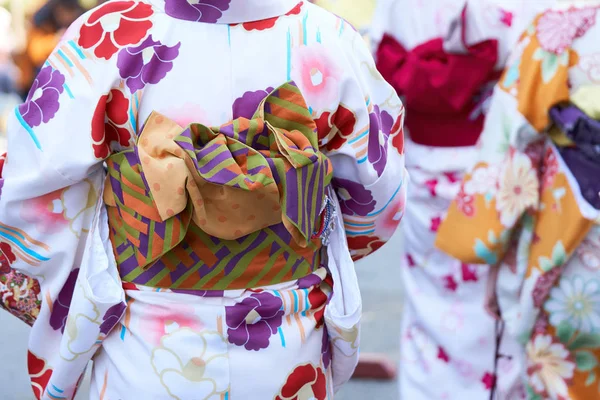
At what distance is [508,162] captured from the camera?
2.50 m

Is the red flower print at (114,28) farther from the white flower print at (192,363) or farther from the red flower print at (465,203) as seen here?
the red flower print at (465,203)

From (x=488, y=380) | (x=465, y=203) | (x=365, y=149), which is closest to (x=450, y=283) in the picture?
(x=488, y=380)

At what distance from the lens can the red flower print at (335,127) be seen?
1642mm

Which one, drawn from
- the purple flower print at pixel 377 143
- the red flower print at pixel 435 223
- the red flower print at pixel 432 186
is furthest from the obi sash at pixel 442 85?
the purple flower print at pixel 377 143

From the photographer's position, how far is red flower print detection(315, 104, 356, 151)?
1.64m

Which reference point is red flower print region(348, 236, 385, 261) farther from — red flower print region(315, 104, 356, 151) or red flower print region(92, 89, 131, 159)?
red flower print region(92, 89, 131, 159)

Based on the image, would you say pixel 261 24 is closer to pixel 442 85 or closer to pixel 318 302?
pixel 318 302

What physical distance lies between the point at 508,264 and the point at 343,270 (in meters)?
1.01

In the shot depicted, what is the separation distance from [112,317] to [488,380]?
5.41ft

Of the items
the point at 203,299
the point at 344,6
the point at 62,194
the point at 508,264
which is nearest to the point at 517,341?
the point at 508,264

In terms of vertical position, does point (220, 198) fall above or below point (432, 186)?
above

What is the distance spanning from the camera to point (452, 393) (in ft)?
9.65

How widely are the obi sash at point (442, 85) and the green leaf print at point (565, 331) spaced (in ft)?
2.63

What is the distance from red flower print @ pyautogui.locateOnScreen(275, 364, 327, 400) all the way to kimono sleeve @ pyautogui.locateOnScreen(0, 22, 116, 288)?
0.50 m
